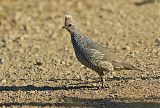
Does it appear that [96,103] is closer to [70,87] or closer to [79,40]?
[70,87]

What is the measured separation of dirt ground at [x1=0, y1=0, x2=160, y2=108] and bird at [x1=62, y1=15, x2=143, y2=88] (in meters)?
0.31

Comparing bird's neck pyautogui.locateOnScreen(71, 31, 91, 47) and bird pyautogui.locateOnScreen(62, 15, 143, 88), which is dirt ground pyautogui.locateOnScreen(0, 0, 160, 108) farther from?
bird's neck pyautogui.locateOnScreen(71, 31, 91, 47)

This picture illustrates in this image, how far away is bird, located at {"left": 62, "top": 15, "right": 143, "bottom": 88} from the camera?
1009cm

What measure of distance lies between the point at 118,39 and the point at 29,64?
311 centimetres

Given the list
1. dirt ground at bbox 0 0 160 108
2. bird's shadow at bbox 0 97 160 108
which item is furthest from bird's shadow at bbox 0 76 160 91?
bird's shadow at bbox 0 97 160 108

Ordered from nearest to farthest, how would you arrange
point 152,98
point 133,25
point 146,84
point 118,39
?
point 152,98
point 146,84
point 118,39
point 133,25

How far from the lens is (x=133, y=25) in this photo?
57.8ft

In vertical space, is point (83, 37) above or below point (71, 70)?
above

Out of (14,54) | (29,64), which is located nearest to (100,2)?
(14,54)

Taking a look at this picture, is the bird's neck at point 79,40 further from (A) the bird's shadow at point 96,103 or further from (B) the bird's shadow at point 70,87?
(A) the bird's shadow at point 96,103

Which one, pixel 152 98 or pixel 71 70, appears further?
pixel 71 70

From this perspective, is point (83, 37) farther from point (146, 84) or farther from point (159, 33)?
point (159, 33)

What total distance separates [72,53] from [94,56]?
3.94 meters

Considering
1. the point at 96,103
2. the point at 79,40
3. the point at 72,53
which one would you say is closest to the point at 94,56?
the point at 79,40
